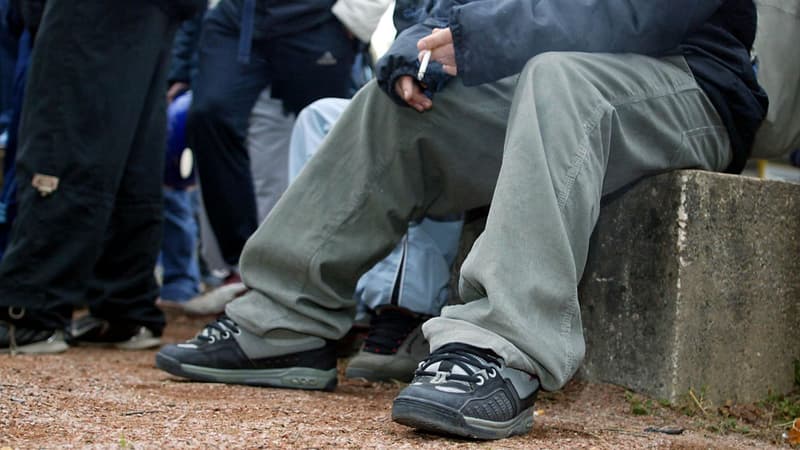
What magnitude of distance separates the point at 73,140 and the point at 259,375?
1.10 m

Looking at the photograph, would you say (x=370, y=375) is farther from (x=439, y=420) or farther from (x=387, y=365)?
(x=439, y=420)

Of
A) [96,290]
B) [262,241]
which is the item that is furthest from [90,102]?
[262,241]

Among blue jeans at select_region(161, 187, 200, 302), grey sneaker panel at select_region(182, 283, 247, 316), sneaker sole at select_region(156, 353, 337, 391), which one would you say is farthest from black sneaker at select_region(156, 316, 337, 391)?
blue jeans at select_region(161, 187, 200, 302)

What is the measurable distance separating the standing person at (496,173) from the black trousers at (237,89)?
1637 millimetres

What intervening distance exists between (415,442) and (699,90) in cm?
107

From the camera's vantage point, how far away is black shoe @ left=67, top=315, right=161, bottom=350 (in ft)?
11.1

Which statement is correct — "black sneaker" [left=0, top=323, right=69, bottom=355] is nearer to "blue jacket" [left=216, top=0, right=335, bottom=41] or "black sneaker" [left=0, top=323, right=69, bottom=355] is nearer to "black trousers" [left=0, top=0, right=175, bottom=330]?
"black trousers" [left=0, top=0, right=175, bottom=330]

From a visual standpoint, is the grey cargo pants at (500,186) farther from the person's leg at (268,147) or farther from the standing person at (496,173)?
the person's leg at (268,147)

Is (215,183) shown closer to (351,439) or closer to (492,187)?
(492,187)

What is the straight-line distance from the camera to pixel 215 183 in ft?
13.3

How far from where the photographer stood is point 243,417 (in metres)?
1.92

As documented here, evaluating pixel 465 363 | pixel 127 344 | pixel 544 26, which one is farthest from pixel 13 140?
pixel 465 363

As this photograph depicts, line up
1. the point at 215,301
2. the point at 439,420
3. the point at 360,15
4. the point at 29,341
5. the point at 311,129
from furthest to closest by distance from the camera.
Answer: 1. the point at 215,301
2. the point at 360,15
3. the point at 311,129
4. the point at 29,341
5. the point at 439,420

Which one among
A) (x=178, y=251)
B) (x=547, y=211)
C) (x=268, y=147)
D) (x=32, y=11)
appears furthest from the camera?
(x=178, y=251)
